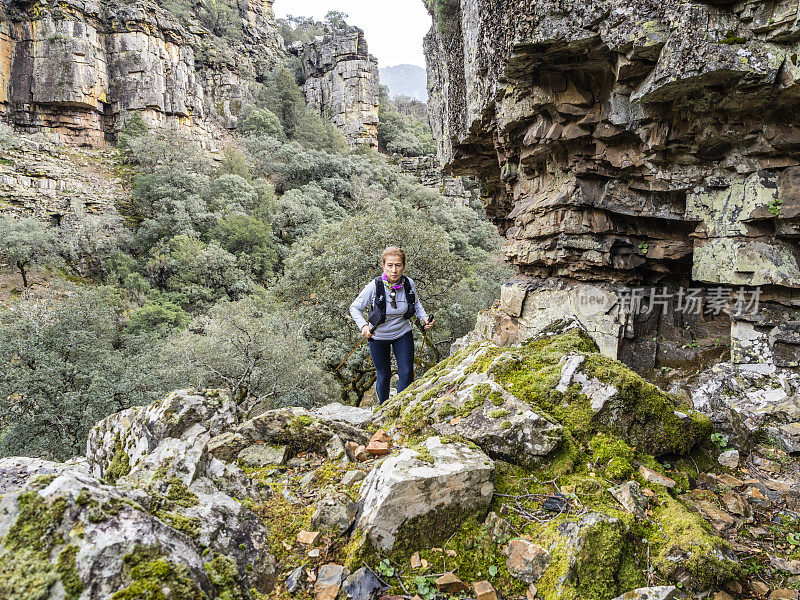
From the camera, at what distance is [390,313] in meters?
4.89

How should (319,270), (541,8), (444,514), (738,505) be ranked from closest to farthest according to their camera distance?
(444,514)
(738,505)
(541,8)
(319,270)

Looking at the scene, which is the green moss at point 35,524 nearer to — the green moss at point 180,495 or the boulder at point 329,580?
the green moss at point 180,495

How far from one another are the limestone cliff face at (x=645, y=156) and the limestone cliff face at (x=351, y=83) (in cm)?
2946

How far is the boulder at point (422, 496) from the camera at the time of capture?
1950 millimetres

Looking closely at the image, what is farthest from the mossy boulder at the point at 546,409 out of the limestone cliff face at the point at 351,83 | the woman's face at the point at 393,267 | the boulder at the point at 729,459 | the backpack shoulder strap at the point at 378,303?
the limestone cliff face at the point at 351,83

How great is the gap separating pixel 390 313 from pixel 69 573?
377 centimetres

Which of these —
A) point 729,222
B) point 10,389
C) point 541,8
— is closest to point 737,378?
point 729,222

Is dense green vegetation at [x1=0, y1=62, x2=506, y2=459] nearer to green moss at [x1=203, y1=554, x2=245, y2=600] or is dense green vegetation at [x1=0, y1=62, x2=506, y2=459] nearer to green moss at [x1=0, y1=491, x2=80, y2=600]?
green moss at [x1=203, y1=554, x2=245, y2=600]

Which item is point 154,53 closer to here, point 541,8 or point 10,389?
point 10,389

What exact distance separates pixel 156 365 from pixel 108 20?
28975 millimetres

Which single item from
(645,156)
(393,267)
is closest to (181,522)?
(393,267)

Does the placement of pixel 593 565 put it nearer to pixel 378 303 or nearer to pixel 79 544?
pixel 79 544

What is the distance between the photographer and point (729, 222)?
6492 millimetres

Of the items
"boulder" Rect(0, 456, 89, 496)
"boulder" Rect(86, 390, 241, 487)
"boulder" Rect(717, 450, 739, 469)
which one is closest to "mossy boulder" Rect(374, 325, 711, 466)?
"boulder" Rect(717, 450, 739, 469)
